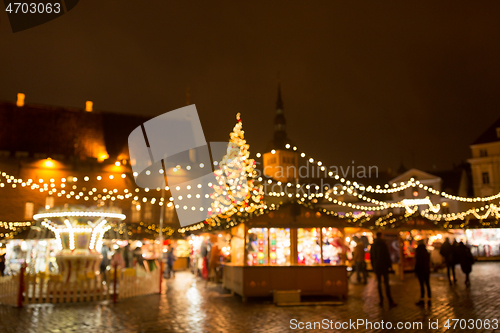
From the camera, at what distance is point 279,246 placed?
13.0 metres

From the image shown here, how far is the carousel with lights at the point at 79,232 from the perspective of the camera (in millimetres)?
14250

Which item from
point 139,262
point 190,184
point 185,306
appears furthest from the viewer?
point 190,184

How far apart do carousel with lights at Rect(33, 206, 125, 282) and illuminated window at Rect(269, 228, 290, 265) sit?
6.20m

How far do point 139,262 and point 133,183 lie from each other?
16.1 m

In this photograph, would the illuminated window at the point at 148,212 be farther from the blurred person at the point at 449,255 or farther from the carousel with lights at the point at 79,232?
the blurred person at the point at 449,255

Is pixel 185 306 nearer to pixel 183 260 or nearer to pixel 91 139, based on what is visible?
pixel 183 260

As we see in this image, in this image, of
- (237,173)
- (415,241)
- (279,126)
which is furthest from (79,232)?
(279,126)

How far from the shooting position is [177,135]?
37.4 m

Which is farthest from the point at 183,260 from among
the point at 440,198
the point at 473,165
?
the point at 473,165

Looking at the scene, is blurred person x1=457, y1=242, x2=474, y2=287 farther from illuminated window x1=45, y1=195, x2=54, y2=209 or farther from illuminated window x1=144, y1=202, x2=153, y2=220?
illuminated window x1=45, y1=195, x2=54, y2=209

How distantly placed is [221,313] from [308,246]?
420cm

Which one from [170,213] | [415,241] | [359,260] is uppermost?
[170,213]

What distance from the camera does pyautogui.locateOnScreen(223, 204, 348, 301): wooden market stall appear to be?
40.6ft

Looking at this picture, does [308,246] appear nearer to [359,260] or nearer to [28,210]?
[359,260]
